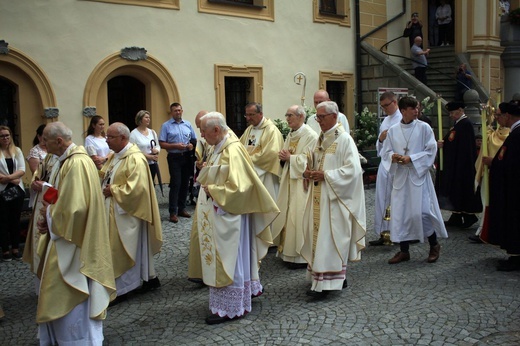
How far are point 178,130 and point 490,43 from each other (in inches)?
498

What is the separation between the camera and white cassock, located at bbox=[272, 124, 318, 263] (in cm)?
708

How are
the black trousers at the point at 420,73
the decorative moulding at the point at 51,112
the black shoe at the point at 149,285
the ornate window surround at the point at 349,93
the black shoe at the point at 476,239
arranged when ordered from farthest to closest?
the black trousers at the point at 420,73 < the ornate window surround at the point at 349,93 < the decorative moulding at the point at 51,112 < the black shoe at the point at 476,239 < the black shoe at the point at 149,285

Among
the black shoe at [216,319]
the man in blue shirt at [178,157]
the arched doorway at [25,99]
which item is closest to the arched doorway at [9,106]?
the arched doorway at [25,99]

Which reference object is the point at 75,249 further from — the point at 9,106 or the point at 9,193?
the point at 9,106

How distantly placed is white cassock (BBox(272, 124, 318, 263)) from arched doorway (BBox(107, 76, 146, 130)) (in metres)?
6.51

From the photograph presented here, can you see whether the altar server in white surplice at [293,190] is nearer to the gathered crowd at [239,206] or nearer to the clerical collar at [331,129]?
the gathered crowd at [239,206]

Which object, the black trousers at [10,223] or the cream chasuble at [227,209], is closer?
the cream chasuble at [227,209]

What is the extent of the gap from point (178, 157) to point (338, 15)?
8.39 metres

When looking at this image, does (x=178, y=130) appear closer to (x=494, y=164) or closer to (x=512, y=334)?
(x=494, y=164)

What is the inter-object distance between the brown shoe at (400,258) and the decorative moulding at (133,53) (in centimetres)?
725

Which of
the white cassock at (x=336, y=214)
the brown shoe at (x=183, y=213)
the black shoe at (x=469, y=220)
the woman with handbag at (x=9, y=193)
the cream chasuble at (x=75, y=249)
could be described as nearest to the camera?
the cream chasuble at (x=75, y=249)

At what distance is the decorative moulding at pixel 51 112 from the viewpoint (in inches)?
438

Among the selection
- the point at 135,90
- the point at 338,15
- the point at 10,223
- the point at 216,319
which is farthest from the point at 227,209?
the point at 338,15

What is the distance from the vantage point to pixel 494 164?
701cm
